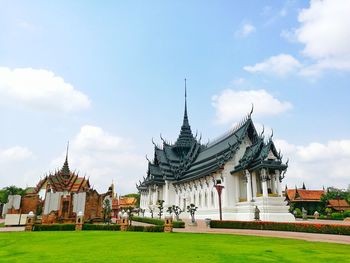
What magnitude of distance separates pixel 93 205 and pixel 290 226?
1949 cm

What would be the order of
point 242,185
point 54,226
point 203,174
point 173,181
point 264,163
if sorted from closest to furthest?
point 54,226, point 264,163, point 242,185, point 203,174, point 173,181

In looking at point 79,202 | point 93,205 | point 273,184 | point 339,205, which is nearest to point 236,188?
point 273,184

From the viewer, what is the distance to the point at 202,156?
141 feet

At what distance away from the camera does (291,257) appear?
8.59m

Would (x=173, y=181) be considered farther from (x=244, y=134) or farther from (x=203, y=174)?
(x=244, y=134)

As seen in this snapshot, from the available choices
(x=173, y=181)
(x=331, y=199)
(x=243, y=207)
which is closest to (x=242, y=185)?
(x=243, y=207)

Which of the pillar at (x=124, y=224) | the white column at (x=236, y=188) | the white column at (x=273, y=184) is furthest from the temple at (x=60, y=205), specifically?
the white column at (x=273, y=184)

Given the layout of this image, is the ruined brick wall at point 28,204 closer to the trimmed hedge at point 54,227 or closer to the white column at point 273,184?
the trimmed hedge at point 54,227

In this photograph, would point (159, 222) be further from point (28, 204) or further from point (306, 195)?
point (306, 195)

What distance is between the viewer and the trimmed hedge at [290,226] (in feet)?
53.4

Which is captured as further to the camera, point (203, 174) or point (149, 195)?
point (149, 195)

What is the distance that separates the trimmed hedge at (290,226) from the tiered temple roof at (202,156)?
282 inches

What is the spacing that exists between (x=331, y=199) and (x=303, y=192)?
14.3 feet

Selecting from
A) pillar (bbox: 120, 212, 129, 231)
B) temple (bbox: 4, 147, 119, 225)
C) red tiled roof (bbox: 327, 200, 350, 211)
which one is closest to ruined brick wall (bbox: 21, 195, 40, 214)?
temple (bbox: 4, 147, 119, 225)
